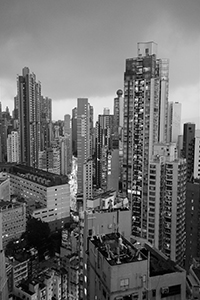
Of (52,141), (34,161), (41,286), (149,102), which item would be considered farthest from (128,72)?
(52,141)

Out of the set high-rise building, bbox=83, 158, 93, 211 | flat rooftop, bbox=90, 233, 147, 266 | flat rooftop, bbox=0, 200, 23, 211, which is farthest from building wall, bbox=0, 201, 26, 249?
flat rooftop, bbox=90, 233, 147, 266

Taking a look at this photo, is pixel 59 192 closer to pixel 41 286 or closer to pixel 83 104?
pixel 41 286

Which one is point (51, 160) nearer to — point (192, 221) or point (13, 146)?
point (13, 146)

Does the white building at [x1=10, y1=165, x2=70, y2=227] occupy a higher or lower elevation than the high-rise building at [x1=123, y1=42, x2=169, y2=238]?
lower

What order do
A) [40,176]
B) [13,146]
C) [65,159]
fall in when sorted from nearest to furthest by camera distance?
[40,176] < [13,146] < [65,159]

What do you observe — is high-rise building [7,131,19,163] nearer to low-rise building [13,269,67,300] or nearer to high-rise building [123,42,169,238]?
high-rise building [123,42,169,238]

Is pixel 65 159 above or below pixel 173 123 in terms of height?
below

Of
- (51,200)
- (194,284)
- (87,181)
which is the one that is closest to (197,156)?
(87,181)
